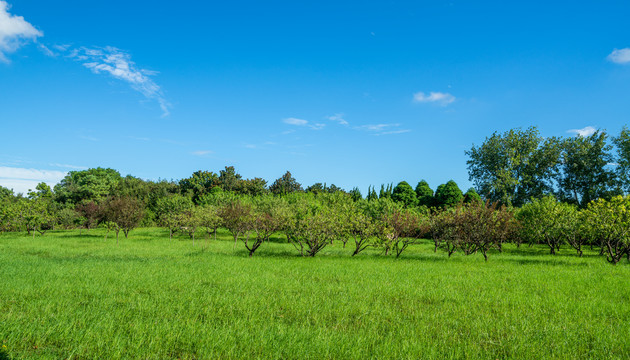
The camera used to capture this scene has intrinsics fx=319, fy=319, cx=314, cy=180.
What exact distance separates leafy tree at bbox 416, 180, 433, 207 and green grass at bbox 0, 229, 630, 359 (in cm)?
4436

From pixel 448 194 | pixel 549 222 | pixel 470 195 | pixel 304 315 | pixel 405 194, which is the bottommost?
pixel 304 315

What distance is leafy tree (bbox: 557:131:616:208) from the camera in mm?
45875

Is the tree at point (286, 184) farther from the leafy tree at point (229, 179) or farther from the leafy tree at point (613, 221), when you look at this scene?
the leafy tree at point (613, 221)

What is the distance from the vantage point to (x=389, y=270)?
16016 millimetres

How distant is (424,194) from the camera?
61.1m

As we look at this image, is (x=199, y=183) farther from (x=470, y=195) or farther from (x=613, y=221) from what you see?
(x=613, y=221)

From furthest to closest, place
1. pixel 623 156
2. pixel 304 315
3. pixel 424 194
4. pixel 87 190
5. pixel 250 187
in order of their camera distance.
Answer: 1. pixel 250 187
2. pixel 87 190
3. pixel 424 194
4. pixel 623 156
5. pixel 304 315

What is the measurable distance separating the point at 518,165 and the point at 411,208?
18.7 metres

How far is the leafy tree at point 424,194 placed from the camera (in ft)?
192

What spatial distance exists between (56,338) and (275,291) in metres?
6.00

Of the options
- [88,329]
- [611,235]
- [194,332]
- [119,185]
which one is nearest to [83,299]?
[88,329]

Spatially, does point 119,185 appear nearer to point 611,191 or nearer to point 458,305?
point 458,305

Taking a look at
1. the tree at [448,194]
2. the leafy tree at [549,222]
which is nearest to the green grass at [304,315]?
the leafy tree at [549,222]

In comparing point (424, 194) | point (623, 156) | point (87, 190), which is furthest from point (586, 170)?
point (87, 190)
